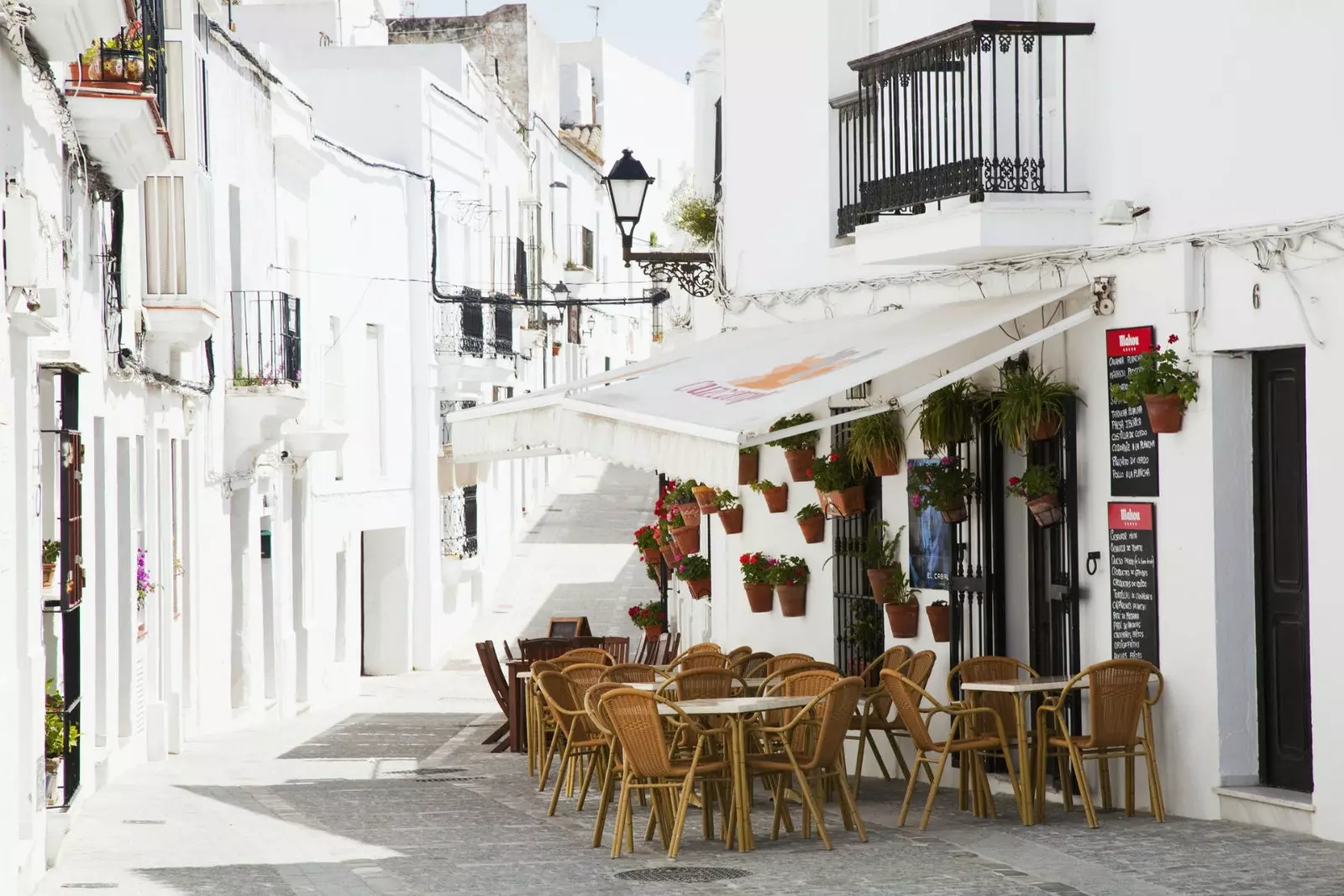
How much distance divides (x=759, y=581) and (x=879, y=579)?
1.60 meters

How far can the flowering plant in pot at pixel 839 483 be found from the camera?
534 inches

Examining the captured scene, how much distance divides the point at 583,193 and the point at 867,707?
3523cm

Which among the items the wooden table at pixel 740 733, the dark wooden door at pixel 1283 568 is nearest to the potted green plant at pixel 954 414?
the dark wooden door at pixel 1283 568

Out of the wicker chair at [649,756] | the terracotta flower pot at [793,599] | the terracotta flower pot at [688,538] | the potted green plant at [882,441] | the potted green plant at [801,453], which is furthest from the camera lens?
the terracotta flower pot at [688,538]

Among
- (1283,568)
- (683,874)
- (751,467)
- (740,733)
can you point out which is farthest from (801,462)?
(683,874)

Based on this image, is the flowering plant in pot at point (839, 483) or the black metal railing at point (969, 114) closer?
the black metal railing at point (969, 114)

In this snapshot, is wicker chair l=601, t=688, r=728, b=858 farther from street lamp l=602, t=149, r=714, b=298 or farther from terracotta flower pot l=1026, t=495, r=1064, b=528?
street lamp l=602, t=149, r=714, b=298

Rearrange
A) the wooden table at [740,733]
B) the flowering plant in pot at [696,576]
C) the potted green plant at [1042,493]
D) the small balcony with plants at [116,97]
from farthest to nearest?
the flowering plant in pot at [696,576] → the potted green plant at [1042,493] → the small balcony with plants at [116,97] → the wooden table at [740,733]

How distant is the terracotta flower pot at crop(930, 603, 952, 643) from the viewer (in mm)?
12773

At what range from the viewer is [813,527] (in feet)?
46.3

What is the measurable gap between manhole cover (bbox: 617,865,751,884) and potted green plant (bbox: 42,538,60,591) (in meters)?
3.56

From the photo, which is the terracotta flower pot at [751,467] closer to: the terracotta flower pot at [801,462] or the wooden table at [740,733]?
the terracotta flower pot at [801,462]

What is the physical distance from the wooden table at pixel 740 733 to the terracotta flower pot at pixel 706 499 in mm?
5321

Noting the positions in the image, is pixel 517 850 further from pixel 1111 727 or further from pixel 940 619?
pixel 940 619
